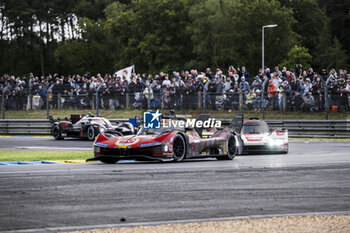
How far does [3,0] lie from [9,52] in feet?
21.3

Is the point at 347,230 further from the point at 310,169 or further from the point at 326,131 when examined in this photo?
the point at 326,131

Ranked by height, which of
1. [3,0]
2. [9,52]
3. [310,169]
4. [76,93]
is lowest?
[310,169]

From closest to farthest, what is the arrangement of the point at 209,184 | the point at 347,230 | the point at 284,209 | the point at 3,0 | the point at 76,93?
the point at 347,230 < the point at 284,209 < the point at 209,184 < the point at 76,93 < the point at 3,0

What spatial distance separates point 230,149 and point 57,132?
13.1 meters

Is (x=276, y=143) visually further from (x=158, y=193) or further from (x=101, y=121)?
(x=158, y=193)

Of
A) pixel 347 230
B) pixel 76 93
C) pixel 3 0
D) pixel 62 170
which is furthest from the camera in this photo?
pixel 3 0

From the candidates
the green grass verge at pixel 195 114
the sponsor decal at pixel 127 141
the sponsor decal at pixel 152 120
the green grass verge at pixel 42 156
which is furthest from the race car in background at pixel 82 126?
the sponsor decal at pixel 127 141

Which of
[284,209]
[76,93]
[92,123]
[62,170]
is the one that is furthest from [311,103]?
[284,209]

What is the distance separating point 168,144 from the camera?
15484 millimetres

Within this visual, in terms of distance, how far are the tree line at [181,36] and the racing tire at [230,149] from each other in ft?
120

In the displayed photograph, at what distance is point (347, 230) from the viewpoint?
6.67 m

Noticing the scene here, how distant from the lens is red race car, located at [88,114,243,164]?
50.3 feet

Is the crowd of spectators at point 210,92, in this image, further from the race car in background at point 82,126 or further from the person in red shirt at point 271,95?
the race car in background at point 82,126

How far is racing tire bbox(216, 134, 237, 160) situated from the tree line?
36.6 metres
